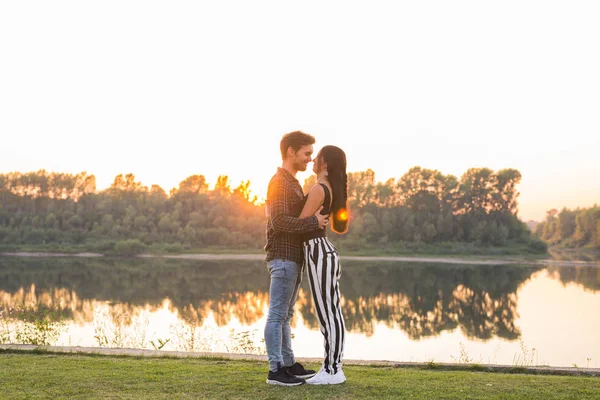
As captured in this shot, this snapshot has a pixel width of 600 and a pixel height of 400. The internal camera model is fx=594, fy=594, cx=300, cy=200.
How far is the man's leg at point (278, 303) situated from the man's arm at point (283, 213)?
13.6 inches

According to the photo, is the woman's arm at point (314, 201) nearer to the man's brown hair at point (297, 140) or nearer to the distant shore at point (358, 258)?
the man's brown hair at point (297, 140)

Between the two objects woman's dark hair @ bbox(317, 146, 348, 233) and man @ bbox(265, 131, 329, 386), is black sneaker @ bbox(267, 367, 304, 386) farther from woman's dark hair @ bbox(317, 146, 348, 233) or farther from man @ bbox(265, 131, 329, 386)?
woman's dark hair @ bbox(317, 146, 348, 233)

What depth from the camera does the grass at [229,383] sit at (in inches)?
188

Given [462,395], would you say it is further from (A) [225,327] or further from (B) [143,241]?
(B) [143,241]

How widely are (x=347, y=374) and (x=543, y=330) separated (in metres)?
14.0

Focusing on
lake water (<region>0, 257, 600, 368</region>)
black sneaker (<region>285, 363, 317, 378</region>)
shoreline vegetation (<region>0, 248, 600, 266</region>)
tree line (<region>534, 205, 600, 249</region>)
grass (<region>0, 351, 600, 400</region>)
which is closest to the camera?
grass (<region>0, 351, 600, 400</region>)

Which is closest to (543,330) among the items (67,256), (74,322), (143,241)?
(74,322)

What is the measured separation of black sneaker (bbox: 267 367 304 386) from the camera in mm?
Result: 5066

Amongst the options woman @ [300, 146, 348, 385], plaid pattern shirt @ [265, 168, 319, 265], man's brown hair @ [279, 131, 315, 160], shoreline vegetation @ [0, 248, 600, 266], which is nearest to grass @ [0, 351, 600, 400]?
woman @ [300, 146, 348, 385]

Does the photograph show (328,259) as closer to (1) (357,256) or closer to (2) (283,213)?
(2) (283,213)

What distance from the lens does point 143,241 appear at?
70.3 m

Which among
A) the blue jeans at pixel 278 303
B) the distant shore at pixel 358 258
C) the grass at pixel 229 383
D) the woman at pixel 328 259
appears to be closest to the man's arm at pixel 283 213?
the woman at pixel 328 259

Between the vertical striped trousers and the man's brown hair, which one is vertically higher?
the man's brown hair

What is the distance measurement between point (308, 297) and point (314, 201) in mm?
19431
